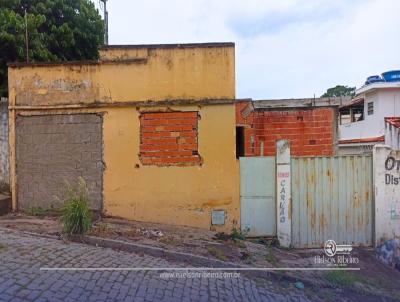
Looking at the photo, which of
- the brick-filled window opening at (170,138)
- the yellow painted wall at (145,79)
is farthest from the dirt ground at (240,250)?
the yellow painted wall at (145,79)

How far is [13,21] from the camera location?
12.0 meters

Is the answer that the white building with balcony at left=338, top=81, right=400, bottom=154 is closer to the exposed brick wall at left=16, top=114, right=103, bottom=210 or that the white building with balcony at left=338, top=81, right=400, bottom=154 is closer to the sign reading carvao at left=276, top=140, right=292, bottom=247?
the sign reading carvao at left=276, top=140, right=292, bottom=247

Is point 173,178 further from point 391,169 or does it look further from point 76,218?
point 391,169

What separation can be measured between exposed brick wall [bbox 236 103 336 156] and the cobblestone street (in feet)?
16.5

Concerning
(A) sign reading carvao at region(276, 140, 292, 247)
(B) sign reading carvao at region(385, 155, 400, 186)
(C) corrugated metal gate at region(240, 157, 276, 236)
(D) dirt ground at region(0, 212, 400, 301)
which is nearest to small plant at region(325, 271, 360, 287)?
(D) dirt ground at region(0, 212, 400, 301)

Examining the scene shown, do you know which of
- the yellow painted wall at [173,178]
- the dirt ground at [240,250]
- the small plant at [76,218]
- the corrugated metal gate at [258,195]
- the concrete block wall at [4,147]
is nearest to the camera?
the dirt ground at [240,250]

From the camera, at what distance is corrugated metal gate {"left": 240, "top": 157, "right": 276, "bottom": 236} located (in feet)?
25.2

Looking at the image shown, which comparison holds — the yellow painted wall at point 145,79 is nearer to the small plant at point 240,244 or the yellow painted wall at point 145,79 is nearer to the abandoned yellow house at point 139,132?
the abandoned yellow house at point 139,132

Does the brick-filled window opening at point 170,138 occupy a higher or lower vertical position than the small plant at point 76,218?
higher

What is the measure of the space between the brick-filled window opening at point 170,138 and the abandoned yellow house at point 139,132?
0.02 meters

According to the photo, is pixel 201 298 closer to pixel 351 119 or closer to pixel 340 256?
pixel 340 256

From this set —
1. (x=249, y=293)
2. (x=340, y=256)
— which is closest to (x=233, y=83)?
(x=340, y=256)

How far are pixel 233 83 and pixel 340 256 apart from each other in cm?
400

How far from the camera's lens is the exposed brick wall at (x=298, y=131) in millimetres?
9914
